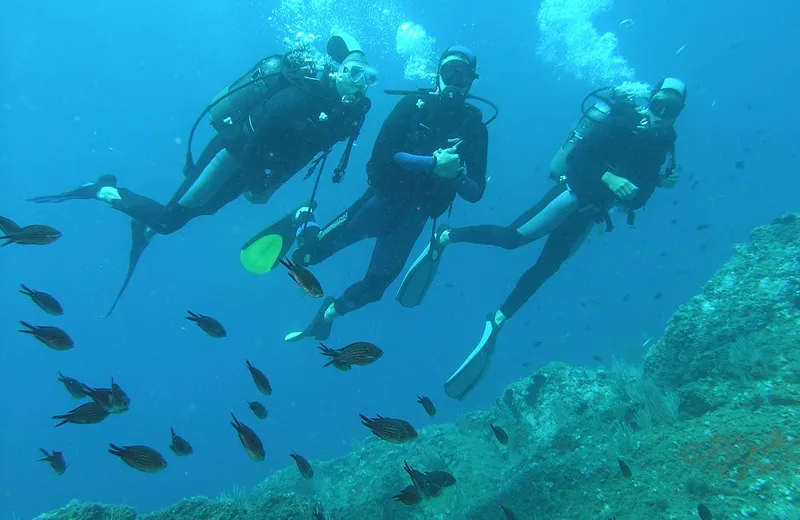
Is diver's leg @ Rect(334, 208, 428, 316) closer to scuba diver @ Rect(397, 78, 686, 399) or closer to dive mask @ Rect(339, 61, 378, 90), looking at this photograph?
scuba diver @ Rect(397, 78, 686, 399)

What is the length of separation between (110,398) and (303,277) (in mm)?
1861

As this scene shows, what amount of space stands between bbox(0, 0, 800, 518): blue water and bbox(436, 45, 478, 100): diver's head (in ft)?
109

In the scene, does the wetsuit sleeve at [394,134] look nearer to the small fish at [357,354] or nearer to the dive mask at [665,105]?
the small fish at [357,354]

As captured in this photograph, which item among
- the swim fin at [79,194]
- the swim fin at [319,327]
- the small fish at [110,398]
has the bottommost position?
the small fish at [110,398]

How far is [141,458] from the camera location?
3271 millimetres

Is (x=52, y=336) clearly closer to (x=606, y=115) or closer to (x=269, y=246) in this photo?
(x=269, y=246)

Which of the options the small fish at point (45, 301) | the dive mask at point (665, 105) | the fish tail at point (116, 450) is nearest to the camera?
the fish tail at point (116, 450)

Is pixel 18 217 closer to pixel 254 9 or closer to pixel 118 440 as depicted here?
pixel 118 440

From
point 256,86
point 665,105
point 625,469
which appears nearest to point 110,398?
point 256,86

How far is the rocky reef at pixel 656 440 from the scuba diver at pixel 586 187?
193 cm

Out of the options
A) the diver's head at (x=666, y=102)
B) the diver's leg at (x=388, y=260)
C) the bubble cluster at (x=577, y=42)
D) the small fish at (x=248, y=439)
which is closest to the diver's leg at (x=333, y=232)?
the diver's leg at (x=388, y=260)

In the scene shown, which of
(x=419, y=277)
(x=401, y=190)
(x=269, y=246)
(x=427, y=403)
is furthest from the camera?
(x=419, y=277)

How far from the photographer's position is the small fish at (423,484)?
10.8 feet

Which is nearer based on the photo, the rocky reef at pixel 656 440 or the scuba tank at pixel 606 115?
the rocky reef at pixel 656 440
